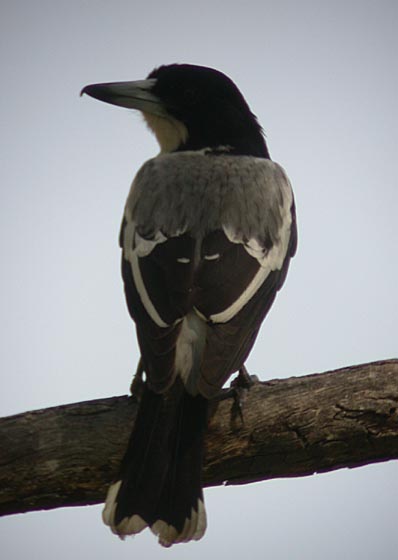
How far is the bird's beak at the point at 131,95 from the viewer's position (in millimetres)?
6051

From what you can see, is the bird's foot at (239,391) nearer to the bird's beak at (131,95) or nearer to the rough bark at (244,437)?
the rough bark at (244,437)

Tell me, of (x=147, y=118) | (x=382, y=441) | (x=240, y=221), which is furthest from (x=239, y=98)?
(x=382, y=441)

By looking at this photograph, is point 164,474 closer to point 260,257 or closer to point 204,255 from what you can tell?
point 204,255

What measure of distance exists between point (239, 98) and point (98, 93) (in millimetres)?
891

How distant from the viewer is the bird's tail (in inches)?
163

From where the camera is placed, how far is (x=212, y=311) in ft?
14.5

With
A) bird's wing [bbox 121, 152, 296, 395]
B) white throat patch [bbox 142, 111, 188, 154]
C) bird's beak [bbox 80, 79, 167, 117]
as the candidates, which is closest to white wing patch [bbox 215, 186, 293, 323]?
bird's wing [bbox 121, 152, 296, 395]

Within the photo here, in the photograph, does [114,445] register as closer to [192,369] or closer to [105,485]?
[105,485]

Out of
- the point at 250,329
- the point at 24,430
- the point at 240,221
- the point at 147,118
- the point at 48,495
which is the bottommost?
the point at 48,495

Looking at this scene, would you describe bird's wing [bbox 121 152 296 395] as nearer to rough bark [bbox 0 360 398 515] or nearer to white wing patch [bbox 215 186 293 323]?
white wing patch [bbox 215 186 293 323]

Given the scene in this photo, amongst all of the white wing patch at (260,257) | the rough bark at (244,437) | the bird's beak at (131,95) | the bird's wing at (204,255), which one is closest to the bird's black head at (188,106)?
the bird's beak at (131,95)

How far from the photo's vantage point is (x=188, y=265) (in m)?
4.63

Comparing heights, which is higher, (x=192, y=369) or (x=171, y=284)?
(x=171, y=284)

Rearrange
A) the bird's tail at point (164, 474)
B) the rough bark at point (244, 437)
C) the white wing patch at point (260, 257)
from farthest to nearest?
1. the white wing patch at point (260, 257)
2. the rough bark at point (244, 437)
3. the bird's tail at point (164, 474)
